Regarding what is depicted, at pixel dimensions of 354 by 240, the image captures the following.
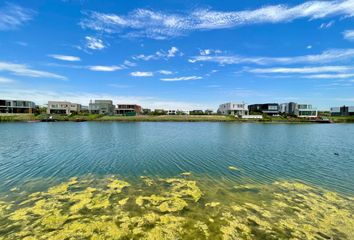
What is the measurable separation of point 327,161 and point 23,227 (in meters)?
28.5

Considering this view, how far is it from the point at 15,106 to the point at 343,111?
761ft

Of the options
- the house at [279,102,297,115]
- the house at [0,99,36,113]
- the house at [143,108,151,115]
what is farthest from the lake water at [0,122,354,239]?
the house at [0,99,36,113]

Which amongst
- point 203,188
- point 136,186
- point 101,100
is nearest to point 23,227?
point 136,186

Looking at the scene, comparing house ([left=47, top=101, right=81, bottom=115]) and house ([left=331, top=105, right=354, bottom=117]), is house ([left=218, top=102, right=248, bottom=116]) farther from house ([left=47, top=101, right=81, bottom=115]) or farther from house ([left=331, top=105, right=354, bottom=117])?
house ([left=47, top=101, right=81, bottom=115])

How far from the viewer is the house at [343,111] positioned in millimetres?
133750

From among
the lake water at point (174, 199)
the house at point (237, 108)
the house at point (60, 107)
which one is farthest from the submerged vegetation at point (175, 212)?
the house at point (60, 107)

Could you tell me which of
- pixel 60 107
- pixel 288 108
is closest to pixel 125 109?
pixel 60 107

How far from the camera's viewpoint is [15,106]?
387ft

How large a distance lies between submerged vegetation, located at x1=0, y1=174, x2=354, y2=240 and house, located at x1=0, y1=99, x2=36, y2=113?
457ft

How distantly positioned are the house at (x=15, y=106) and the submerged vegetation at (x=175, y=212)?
139m

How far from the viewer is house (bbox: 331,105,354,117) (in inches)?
5266

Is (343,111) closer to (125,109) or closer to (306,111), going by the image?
(306,111)

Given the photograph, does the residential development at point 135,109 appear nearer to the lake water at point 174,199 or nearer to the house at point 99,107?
the house at point 99,107

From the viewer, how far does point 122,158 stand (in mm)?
22719
